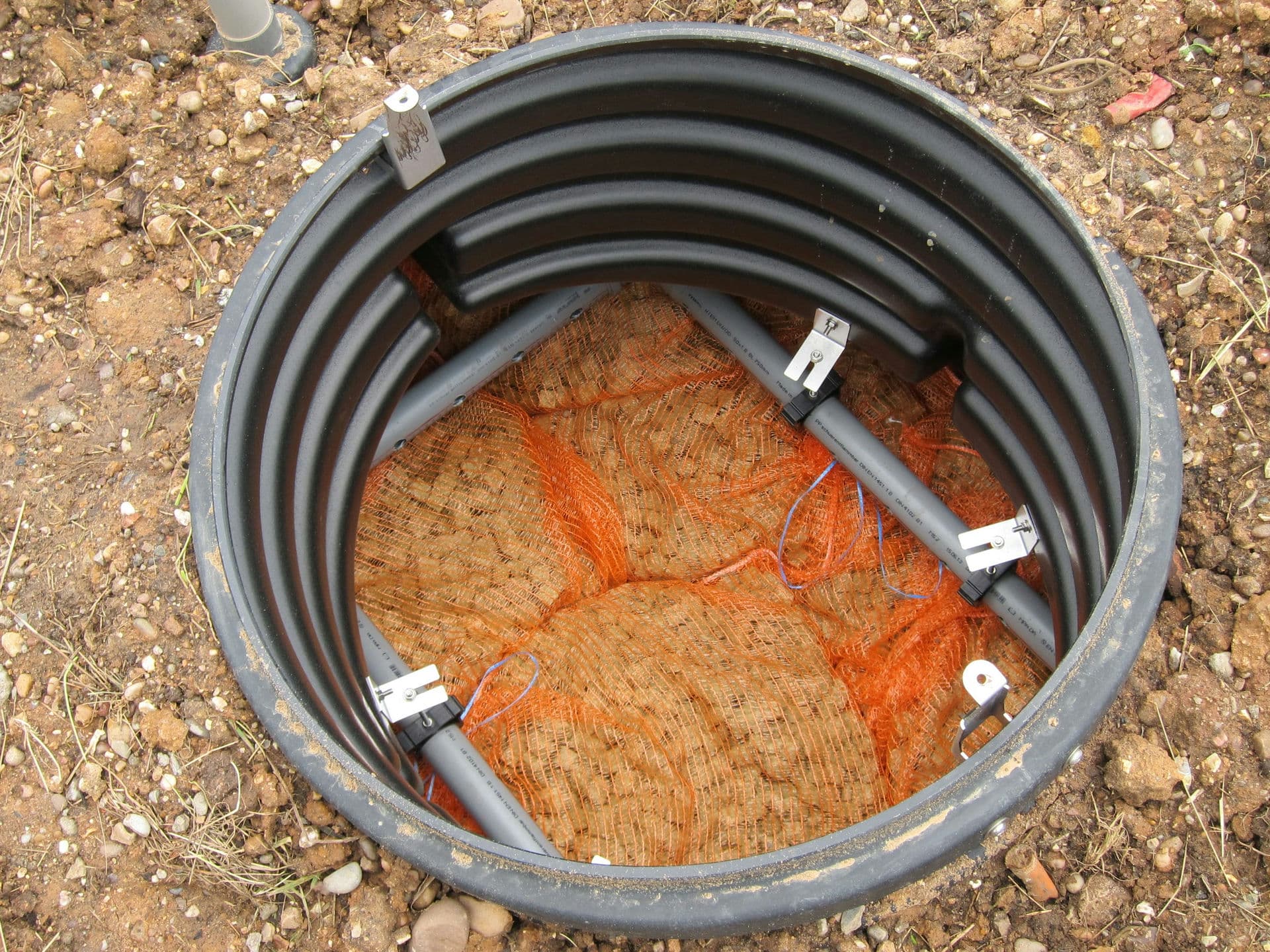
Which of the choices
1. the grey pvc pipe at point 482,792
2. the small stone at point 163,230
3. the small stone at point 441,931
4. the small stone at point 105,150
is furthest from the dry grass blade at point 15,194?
the small stone at point 441,931

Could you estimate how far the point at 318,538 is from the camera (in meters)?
2.44

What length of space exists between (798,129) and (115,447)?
1.86 metres

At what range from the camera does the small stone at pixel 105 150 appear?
8.19 feet

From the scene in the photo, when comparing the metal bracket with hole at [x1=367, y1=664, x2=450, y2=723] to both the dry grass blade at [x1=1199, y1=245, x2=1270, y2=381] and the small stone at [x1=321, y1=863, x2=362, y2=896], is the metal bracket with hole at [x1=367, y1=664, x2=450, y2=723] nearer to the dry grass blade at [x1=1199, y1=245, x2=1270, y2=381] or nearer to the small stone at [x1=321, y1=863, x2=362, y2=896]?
the small stone at [x1=321, y1=863, x2=362, y2=896]

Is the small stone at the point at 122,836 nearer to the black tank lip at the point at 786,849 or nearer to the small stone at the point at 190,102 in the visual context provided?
the black tank lip at the point at 786,849

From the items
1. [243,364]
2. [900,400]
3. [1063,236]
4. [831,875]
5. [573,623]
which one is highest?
[1063,236]

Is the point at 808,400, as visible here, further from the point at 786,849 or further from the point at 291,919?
the point at 291,919

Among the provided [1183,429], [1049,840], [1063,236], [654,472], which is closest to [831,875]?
[1049,840]

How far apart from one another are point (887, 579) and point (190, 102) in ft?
8.04

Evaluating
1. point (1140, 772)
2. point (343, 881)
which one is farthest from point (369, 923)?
point (1140, 772)

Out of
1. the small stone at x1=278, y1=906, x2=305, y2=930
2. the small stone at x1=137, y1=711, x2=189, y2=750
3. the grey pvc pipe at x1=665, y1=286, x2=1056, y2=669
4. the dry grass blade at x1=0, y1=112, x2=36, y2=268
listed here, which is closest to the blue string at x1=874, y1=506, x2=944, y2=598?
the grey pvc pipe at x1=665, y1=286, x2=1056, y2=669

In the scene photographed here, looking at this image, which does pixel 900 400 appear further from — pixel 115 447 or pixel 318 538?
pixel 115 447

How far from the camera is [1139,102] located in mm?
2518

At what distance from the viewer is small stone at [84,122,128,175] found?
2496mm
